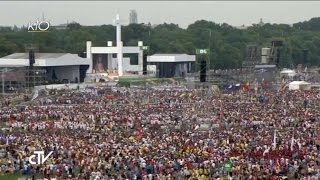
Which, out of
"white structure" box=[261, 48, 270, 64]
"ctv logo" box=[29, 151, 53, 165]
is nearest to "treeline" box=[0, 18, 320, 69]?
"white structure" box=[261, 48, 270, 64]

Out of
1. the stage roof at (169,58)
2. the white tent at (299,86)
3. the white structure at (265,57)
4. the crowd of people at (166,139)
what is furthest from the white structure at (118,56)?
the crowd of people at (166,139)

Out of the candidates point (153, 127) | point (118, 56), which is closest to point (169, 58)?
point (118, 56)

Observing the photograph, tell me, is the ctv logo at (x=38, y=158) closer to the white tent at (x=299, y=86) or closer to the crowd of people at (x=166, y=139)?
the crowd of people at (x=166, y=139)

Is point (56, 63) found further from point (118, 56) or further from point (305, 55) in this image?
point (305, 55)

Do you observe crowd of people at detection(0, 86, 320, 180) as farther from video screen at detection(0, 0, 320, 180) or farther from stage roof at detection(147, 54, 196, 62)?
stage roof at detection(147, 54, 196, 62)

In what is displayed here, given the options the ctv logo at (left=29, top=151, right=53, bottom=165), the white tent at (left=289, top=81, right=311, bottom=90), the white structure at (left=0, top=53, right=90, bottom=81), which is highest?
the white structure at (left=0, top=53, right=90, bottom=81)

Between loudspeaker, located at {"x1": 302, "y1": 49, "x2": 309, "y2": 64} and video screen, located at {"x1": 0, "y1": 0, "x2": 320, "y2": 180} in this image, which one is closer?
video screen, located at {"x1": 0, "y1": 0, "x2": 320, "y2": 180}
